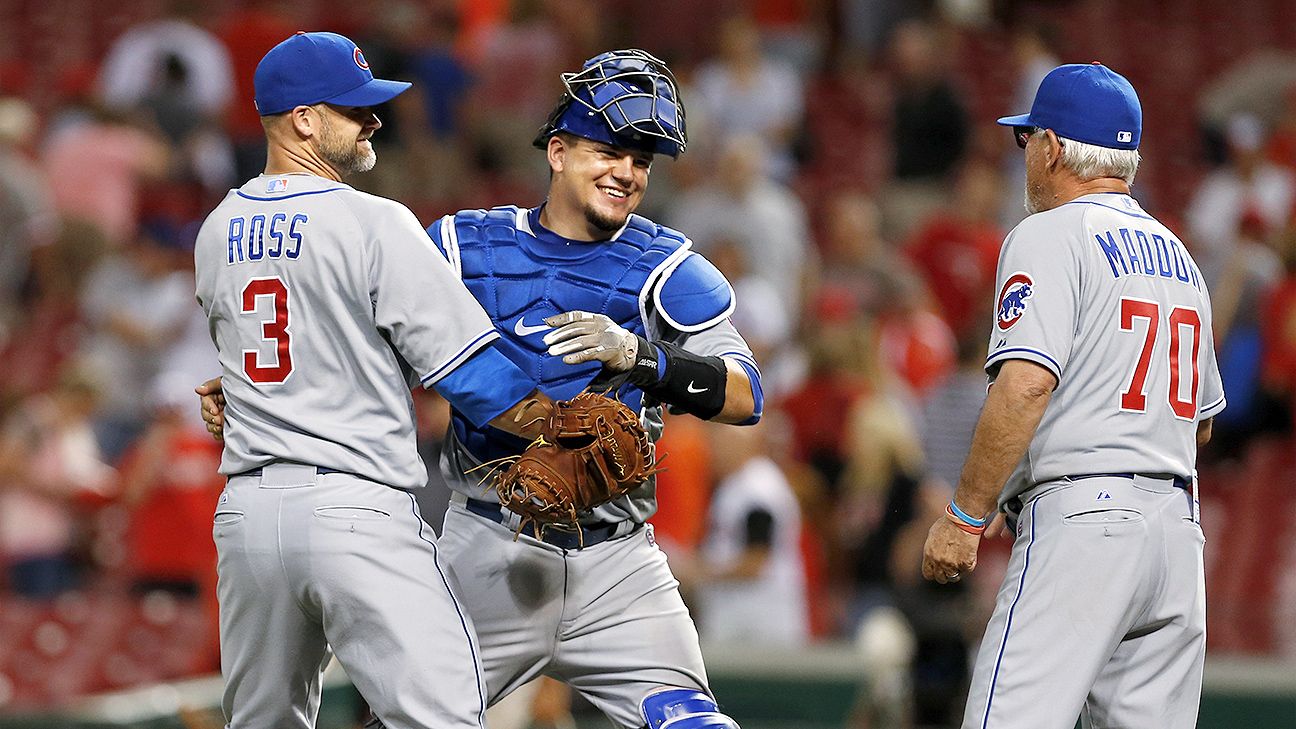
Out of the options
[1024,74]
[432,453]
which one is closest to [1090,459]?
[432,453]

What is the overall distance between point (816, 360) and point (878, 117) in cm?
408

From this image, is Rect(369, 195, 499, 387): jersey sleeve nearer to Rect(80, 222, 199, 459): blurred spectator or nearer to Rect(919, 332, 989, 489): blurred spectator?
Rect(919, 332, 989, 489): blurred spectator

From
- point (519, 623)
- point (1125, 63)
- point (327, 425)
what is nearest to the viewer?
point (327, 425)

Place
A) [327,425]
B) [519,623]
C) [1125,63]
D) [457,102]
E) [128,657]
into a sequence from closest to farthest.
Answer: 1. [327,425]
2. [519,623]
3. [128,657]
4. [457,102]
5. [1125,63]

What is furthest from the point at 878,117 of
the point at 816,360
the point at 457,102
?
the point at 816,360

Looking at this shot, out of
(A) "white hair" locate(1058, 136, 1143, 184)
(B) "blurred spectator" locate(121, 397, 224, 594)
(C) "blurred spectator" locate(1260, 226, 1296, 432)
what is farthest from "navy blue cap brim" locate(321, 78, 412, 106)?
(C) "blurred spectator" locate(1260, 226, 1296, 432)

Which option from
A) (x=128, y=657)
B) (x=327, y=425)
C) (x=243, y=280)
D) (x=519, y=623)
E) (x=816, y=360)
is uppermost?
(x=243, y=280)

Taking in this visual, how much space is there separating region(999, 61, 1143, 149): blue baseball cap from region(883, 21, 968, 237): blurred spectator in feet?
24.0

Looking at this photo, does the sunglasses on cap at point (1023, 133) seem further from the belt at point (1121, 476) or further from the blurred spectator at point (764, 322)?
the blurred spectator at point (764, 322)

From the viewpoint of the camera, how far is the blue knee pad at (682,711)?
445 cm

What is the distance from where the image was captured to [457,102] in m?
12.6

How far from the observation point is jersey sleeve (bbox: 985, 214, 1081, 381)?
4.39m

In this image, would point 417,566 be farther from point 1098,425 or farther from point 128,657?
point 128,657

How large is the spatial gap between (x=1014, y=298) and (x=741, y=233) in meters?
6.56
